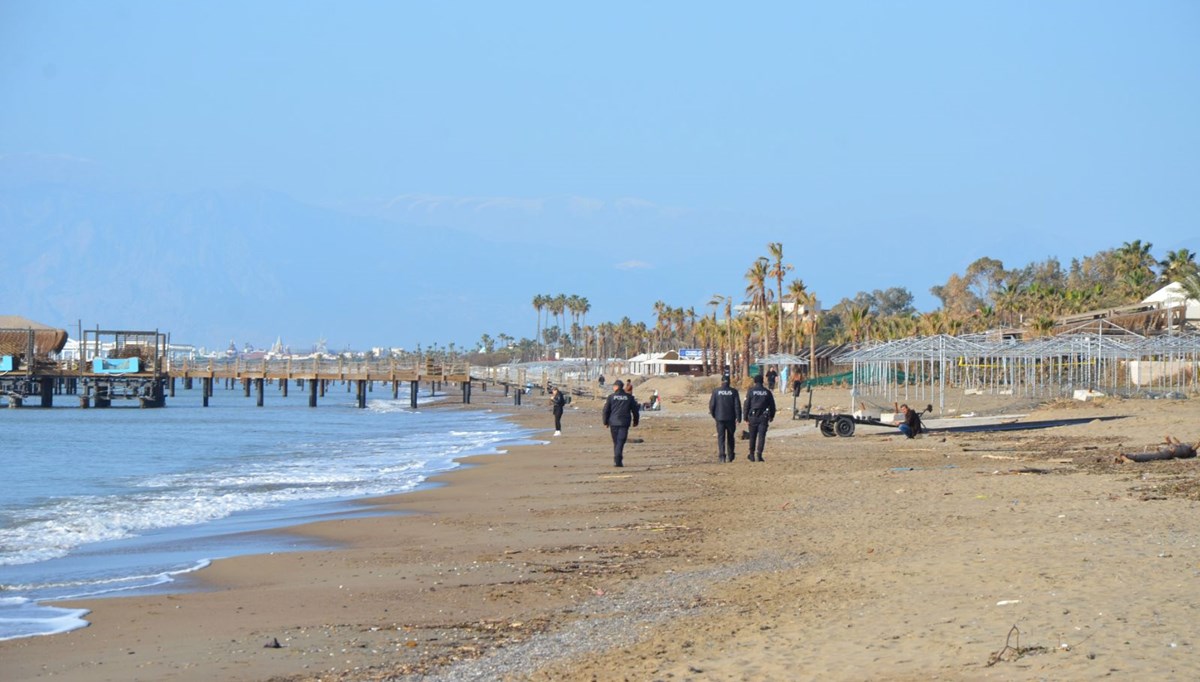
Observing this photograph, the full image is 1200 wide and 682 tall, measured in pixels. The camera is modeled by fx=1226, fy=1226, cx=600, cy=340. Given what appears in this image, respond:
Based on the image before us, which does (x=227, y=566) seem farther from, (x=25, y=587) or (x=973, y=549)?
(x=973, y=549)

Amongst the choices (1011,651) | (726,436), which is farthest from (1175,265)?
(1011,651)

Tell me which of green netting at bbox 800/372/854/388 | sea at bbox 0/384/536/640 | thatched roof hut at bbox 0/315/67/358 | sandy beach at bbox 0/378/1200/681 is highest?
thatched roof hut at bbox 0/315/67/358

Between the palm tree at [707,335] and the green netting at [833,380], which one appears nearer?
the green netting at [833,380]

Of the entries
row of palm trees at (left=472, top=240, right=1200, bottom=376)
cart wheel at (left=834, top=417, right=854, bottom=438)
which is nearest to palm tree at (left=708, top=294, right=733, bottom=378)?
row of palm trees at (left=472, top=240, right=1200, bottom=376)

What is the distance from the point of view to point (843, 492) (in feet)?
46.3

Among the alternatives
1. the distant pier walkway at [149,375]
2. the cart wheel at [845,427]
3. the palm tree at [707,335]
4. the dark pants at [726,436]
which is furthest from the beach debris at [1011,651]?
the palm tree at [707,335]

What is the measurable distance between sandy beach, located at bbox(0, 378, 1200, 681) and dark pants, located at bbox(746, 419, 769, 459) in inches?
142

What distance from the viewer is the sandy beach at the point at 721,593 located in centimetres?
593

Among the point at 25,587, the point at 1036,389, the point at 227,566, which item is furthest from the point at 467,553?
the point at 1036,389

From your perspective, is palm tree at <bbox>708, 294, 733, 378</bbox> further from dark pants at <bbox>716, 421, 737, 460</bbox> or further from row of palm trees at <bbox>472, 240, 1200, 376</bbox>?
dark pants at <bbox>716, 421, 737, 460</bbox>

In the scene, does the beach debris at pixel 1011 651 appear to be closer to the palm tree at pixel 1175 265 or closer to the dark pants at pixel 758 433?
the dark pants at pixel 758 433

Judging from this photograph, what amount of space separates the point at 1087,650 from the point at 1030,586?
1.63 meters

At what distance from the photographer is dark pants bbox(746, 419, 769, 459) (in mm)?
19172

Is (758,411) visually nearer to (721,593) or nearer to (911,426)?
(911,426)
